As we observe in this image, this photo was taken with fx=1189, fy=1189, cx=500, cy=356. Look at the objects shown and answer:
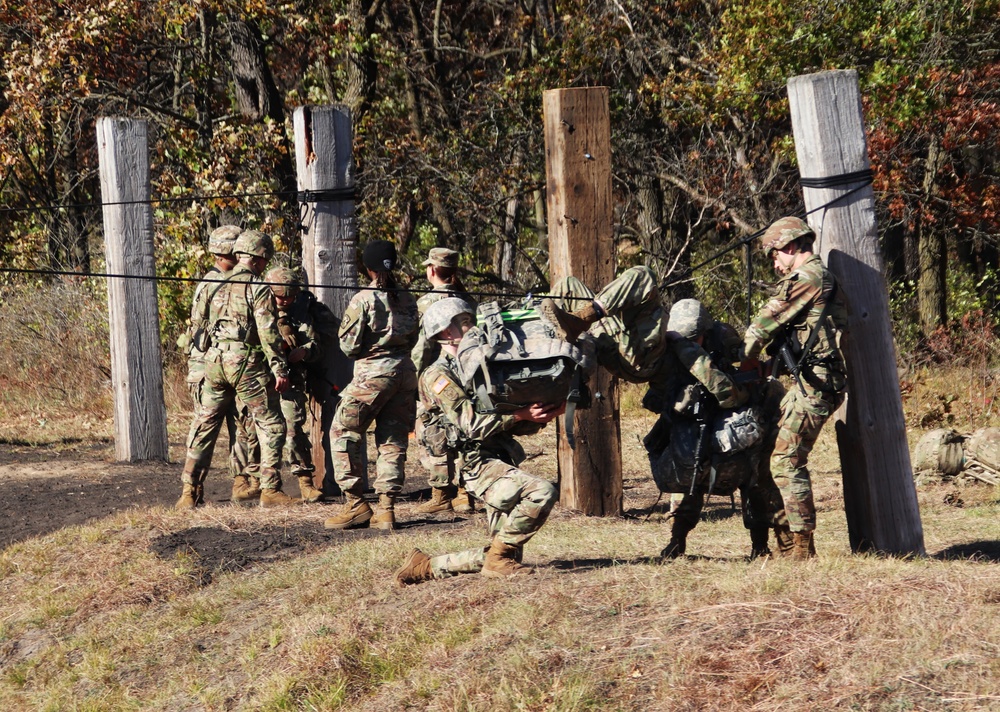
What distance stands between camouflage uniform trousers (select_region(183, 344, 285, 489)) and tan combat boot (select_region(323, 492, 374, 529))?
3.11 ft

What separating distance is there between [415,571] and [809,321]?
2.57 m

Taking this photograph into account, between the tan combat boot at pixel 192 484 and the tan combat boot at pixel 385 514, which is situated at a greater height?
the tan combat boot at pixel 192 484

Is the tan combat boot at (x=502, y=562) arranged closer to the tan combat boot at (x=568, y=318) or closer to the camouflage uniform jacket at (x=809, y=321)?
the tan combat boot at (x=568, y=318)

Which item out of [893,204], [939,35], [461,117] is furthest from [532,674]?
[461,117]

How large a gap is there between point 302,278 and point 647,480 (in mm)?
3906

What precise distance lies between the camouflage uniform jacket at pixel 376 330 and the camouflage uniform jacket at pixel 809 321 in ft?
9.38

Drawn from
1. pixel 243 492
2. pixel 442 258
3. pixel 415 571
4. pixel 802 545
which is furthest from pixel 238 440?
pixel 802 545

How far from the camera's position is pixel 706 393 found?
671cm

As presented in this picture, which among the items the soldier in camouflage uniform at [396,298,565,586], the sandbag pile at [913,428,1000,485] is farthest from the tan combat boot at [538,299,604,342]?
the sandbag pile at [913,428,1000,485]

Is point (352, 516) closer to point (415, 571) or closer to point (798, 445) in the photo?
point (415, 571)

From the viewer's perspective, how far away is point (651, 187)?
17.7 metres

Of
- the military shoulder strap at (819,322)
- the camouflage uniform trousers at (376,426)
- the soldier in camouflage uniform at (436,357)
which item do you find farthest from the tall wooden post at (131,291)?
the military shoulder strap at (819,322)

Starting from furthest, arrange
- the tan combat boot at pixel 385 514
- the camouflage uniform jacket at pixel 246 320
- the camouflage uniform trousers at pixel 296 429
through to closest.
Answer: the camouflage uniform trousers at pixel 296 429 < the camouflage uniform jacket at pixel 246 320 < the tan combat boot at pixel 385 514

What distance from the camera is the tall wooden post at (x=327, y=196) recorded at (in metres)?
9.30
